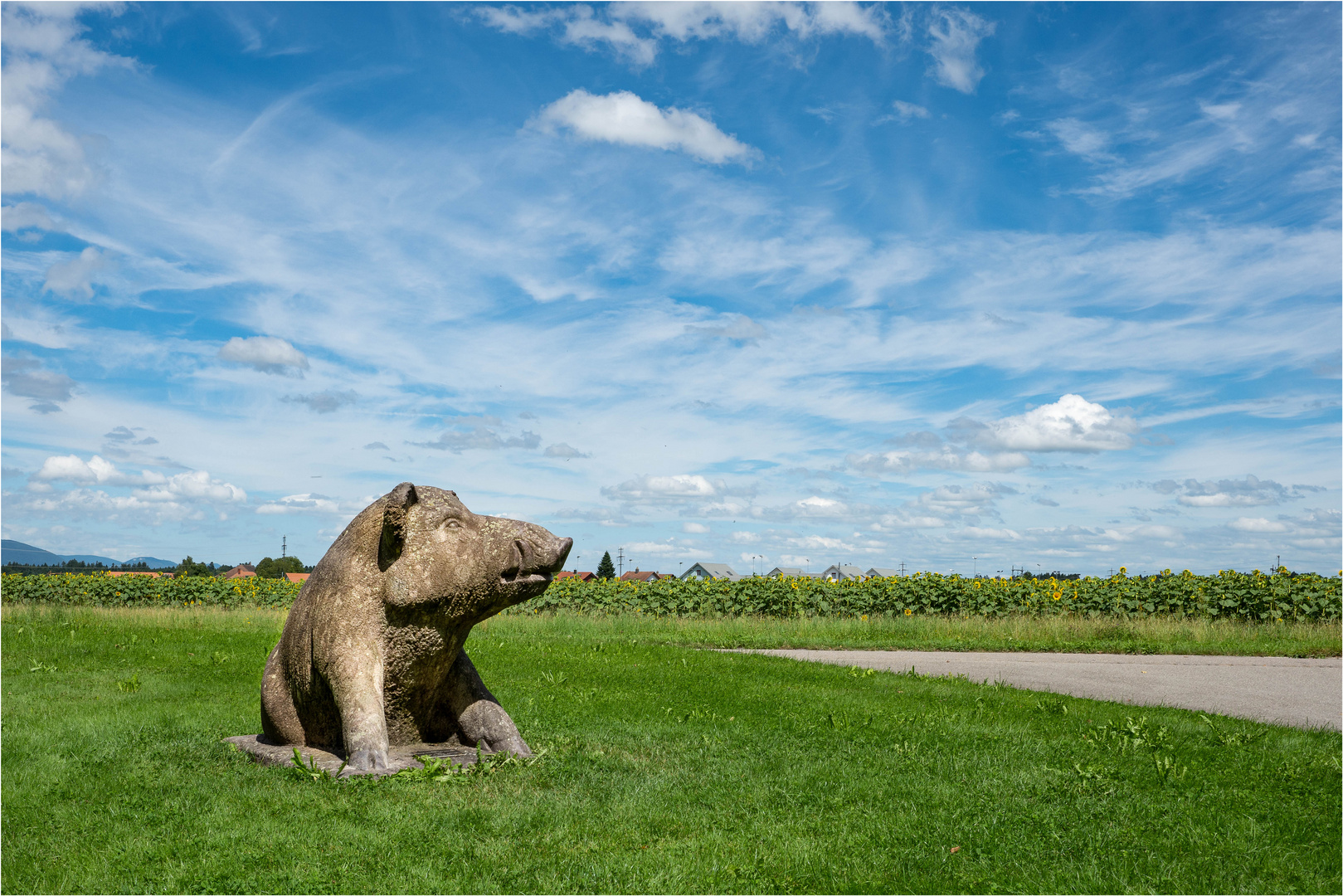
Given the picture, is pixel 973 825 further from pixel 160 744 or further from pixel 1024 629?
pixel 1024 629

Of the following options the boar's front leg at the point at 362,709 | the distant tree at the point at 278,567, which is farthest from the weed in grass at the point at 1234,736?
the distant tree at the point at 278,567

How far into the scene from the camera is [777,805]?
552 centimetres

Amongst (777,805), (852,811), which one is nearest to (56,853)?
(777,805)

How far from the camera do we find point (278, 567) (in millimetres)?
46938

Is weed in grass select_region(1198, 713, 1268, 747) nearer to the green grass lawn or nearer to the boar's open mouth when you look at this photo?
the green grass lawn

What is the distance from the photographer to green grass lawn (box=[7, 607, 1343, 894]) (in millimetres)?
4418

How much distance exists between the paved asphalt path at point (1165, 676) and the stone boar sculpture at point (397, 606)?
25.8 feet

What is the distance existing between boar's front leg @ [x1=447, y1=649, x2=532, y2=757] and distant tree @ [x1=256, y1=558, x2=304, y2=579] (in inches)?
1650

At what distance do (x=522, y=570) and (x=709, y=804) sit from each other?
6.00ft

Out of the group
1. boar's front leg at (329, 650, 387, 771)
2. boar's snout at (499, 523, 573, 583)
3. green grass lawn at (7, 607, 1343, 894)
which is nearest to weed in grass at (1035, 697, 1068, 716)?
green grass lawn at (7, 607, 1343, 894)

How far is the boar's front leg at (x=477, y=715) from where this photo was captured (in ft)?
20.4

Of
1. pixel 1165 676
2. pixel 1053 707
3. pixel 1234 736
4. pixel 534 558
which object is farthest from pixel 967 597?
pixel 534 558

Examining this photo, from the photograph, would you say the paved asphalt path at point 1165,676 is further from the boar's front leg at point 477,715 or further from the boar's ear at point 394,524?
the boar's ear at point 394,524

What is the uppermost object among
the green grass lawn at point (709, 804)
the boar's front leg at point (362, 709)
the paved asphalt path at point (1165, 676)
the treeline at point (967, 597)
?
the treeline at point (967, 597)
